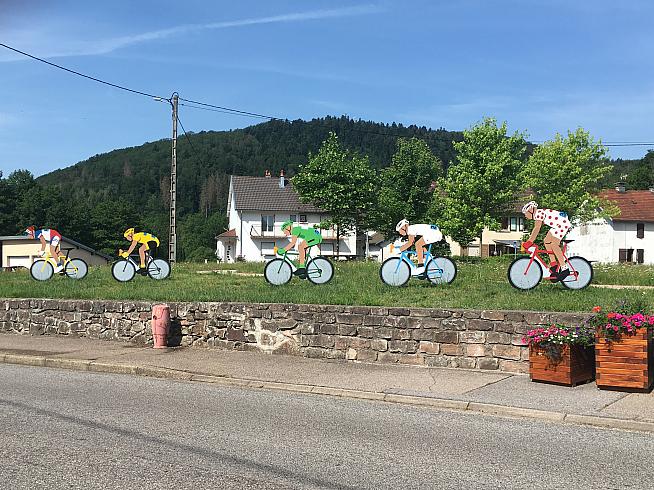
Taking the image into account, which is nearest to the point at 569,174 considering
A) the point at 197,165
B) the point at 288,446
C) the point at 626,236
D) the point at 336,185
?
the point at 336,185

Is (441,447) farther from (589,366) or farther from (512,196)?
(512,196)

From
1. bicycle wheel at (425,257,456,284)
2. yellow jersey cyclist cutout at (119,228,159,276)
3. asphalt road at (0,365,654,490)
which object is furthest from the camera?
yellow jersey cyclist cutout at (119,228,159,276)

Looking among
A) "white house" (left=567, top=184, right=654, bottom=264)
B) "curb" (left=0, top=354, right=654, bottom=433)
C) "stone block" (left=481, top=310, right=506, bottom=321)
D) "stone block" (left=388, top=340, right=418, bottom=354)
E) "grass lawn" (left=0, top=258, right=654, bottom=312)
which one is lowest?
"curb" (left=0, top=354, right=654, bottom=433)

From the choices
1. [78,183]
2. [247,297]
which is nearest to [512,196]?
[247,297]

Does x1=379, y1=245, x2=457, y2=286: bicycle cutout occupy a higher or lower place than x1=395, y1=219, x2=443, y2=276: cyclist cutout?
lower

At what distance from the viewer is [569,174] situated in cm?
5044

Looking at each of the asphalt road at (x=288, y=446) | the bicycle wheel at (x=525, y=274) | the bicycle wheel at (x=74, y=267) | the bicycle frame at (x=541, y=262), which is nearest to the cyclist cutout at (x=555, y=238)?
the bicycle frame at (x=541, y=262)

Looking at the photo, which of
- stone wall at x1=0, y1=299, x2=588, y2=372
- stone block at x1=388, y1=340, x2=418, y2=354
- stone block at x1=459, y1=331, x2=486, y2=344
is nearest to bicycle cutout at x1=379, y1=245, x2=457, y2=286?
stone wall at x1=0, y1=299, x2=588, y2=372

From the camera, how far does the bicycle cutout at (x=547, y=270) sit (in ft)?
45.4

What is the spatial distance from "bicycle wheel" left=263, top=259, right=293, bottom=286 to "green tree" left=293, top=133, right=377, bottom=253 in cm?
3421

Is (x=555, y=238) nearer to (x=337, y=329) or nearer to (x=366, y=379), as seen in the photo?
(x=337, y=329)

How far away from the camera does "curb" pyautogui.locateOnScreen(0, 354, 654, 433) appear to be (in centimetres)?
780

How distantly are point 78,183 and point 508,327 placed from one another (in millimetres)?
147428

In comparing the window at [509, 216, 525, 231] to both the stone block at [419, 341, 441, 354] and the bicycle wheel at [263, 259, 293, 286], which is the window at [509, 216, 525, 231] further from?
the stone block at [419, 341, 441, 354]
